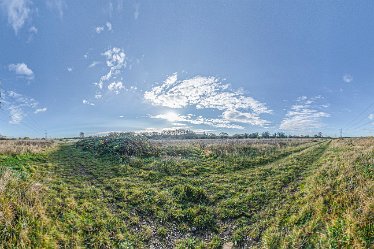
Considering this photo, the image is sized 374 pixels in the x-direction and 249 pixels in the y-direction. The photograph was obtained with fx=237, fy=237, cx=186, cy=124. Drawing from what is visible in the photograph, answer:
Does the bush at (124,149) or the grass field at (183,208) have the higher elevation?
the bush at (124,149)

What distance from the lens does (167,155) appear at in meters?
28.8

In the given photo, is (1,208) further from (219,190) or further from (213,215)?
(219,190)

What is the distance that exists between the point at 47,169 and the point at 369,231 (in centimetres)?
2171

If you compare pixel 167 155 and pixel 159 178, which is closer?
pixel 159 178

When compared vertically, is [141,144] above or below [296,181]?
above

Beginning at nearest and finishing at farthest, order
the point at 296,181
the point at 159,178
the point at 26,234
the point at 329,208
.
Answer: the point at 26,234
the point at 329,208
the point at 296,181
the point at 159,178

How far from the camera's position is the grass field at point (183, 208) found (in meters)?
8.60

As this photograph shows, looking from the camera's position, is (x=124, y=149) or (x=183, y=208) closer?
(x=183, y=208)

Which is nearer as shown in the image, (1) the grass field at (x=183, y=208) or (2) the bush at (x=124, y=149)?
(1) the grass field at (x=183, y=208)

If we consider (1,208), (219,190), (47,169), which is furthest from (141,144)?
(1,208)

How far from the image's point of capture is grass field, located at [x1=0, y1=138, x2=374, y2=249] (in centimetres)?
860

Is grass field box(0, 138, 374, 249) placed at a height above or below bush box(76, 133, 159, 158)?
below

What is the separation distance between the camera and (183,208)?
1369 cm

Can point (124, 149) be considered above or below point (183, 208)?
above
